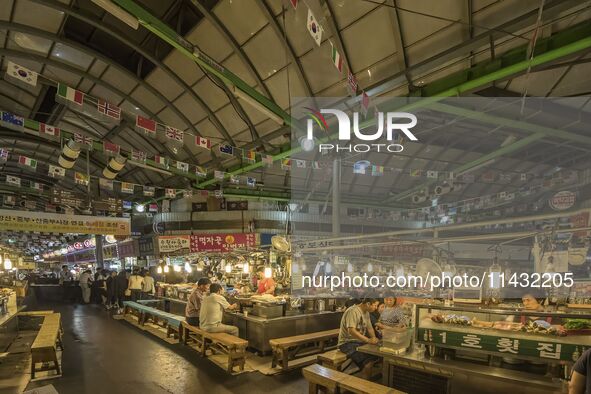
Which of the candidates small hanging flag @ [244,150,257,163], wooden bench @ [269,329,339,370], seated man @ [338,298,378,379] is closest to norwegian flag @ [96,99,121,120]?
small hanging flag @ [244,150,257,163]

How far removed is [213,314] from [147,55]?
7.66 m

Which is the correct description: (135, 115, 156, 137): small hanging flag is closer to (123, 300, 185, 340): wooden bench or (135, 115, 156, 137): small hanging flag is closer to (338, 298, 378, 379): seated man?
(123, 300, 185, 340): wooden bench

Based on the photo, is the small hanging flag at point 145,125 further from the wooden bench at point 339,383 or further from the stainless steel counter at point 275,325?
the wooden bench at point 339,383

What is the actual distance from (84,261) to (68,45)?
2885 centimetres

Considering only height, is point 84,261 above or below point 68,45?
below

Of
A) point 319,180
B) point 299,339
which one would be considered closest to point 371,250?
point 299,339

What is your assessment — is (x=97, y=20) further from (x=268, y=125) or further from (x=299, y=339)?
(x=299, y=339)

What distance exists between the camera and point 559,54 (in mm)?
5934

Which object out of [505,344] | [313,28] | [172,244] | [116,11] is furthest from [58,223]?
[505,344]

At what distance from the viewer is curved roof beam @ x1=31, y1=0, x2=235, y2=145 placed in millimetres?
8359

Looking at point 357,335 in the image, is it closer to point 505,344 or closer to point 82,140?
point 505,344

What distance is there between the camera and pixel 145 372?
22.5 ft

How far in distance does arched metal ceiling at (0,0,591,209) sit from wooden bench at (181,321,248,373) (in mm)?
5270

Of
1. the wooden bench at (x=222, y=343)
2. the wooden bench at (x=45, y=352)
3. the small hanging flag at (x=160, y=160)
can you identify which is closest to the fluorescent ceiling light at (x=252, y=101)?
the small hanging flag at (x=160, y=160)
